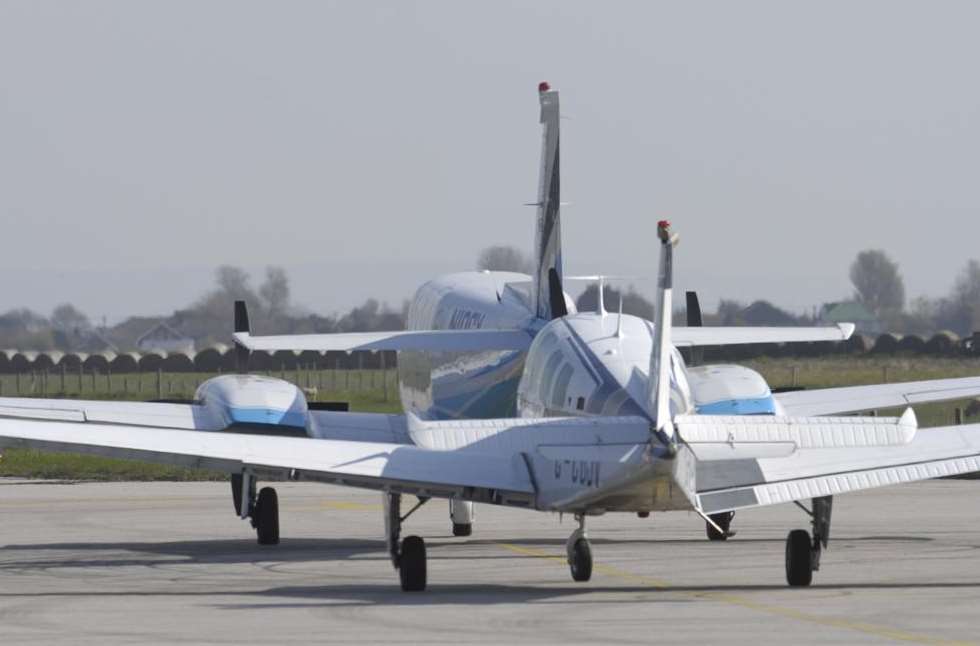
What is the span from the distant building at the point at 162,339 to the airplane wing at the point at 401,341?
47755 mm

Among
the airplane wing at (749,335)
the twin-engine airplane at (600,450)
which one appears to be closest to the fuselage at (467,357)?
the airplane wing at (749,335)

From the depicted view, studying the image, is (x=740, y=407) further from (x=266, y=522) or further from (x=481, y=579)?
(x=266, y=522)

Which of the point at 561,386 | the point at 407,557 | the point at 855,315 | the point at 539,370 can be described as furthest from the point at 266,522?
the point at 855,315

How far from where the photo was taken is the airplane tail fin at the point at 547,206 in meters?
32.4

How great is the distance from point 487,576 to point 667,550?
12.5 ft

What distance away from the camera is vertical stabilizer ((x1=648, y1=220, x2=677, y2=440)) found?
59.1 ft

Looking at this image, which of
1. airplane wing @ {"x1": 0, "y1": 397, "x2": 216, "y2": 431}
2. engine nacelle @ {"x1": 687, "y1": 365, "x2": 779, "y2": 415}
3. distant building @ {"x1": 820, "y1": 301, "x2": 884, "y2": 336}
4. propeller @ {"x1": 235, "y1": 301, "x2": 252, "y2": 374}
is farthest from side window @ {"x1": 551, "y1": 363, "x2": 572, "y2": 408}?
distant building @ {"x1": 820, "y1": 301, "x2": 884, "y2": 336}

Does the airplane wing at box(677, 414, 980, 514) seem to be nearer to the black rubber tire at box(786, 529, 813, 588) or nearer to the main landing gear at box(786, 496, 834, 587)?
the main landing gear at box(786, 496, 834, 587)

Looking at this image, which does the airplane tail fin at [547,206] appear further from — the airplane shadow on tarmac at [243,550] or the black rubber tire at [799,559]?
the black rubber tire at [799,559]

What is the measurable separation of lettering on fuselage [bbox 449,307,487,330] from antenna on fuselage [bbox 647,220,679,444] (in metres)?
13.9

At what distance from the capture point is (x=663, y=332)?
60.3ft

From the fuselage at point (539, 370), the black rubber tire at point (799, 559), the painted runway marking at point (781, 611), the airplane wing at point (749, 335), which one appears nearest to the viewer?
the painted runway marking at point (781, 611)

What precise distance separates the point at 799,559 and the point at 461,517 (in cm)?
855

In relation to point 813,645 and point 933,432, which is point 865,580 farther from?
point 813,645
